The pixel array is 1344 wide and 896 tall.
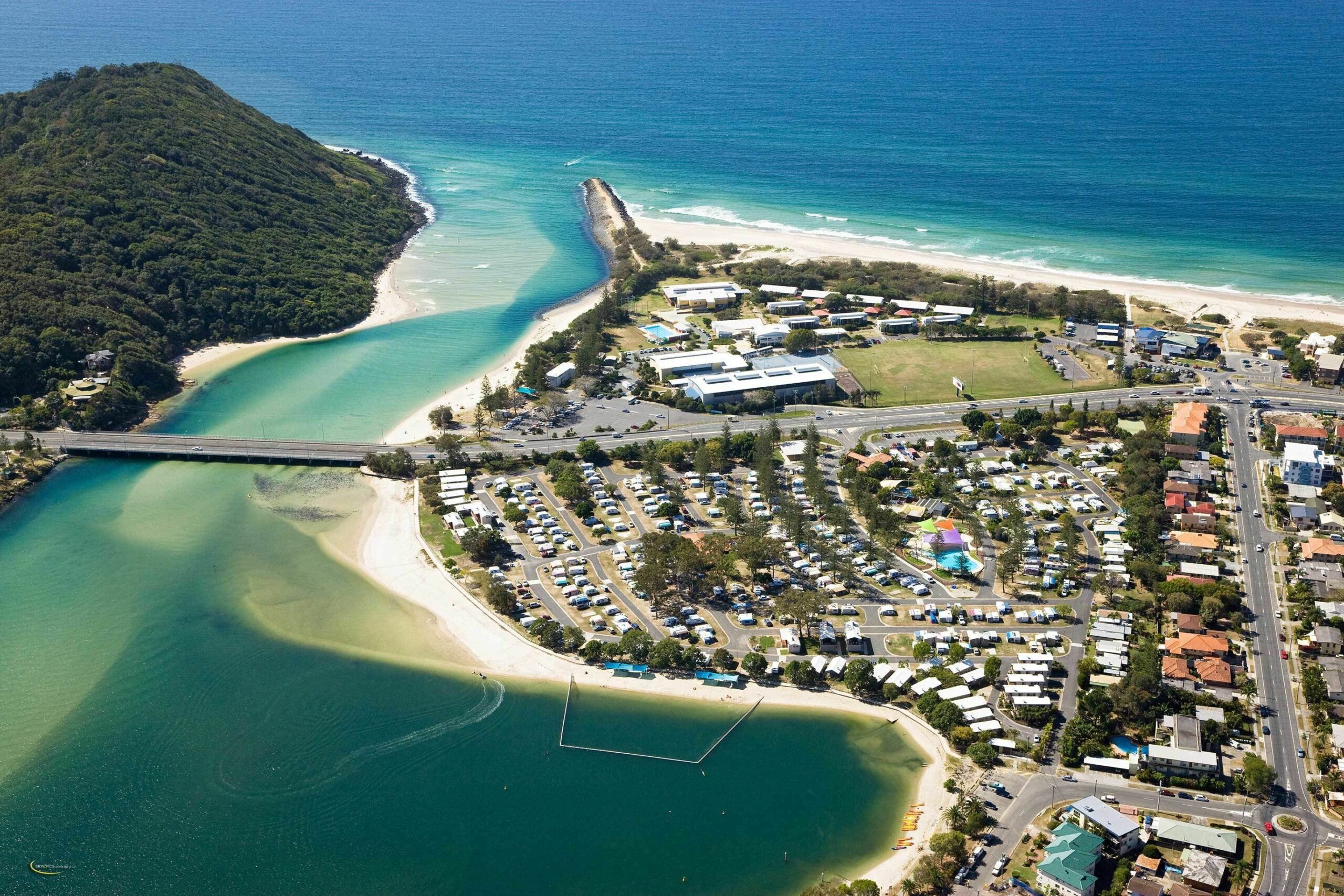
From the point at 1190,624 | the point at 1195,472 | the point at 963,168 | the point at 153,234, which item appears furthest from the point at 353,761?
the point at 963,168

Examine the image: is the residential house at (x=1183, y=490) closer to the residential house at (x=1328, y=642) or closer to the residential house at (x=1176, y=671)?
the residential house at (x=1328, y=642)

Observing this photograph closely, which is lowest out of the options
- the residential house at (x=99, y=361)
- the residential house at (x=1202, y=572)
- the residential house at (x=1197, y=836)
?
the residential house at (x=1197, y=836)

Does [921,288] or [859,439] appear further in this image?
[921,288]

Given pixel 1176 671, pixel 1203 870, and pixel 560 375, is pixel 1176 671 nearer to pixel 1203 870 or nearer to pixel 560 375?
pixel 1203 870

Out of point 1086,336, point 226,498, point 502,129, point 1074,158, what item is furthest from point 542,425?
point 502,129

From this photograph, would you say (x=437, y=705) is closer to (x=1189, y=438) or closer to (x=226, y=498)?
(x=226, y=498)

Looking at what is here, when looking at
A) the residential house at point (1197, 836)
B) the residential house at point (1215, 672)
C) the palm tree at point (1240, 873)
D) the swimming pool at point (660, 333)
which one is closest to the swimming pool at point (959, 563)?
the residential house at point (1215, 672)
